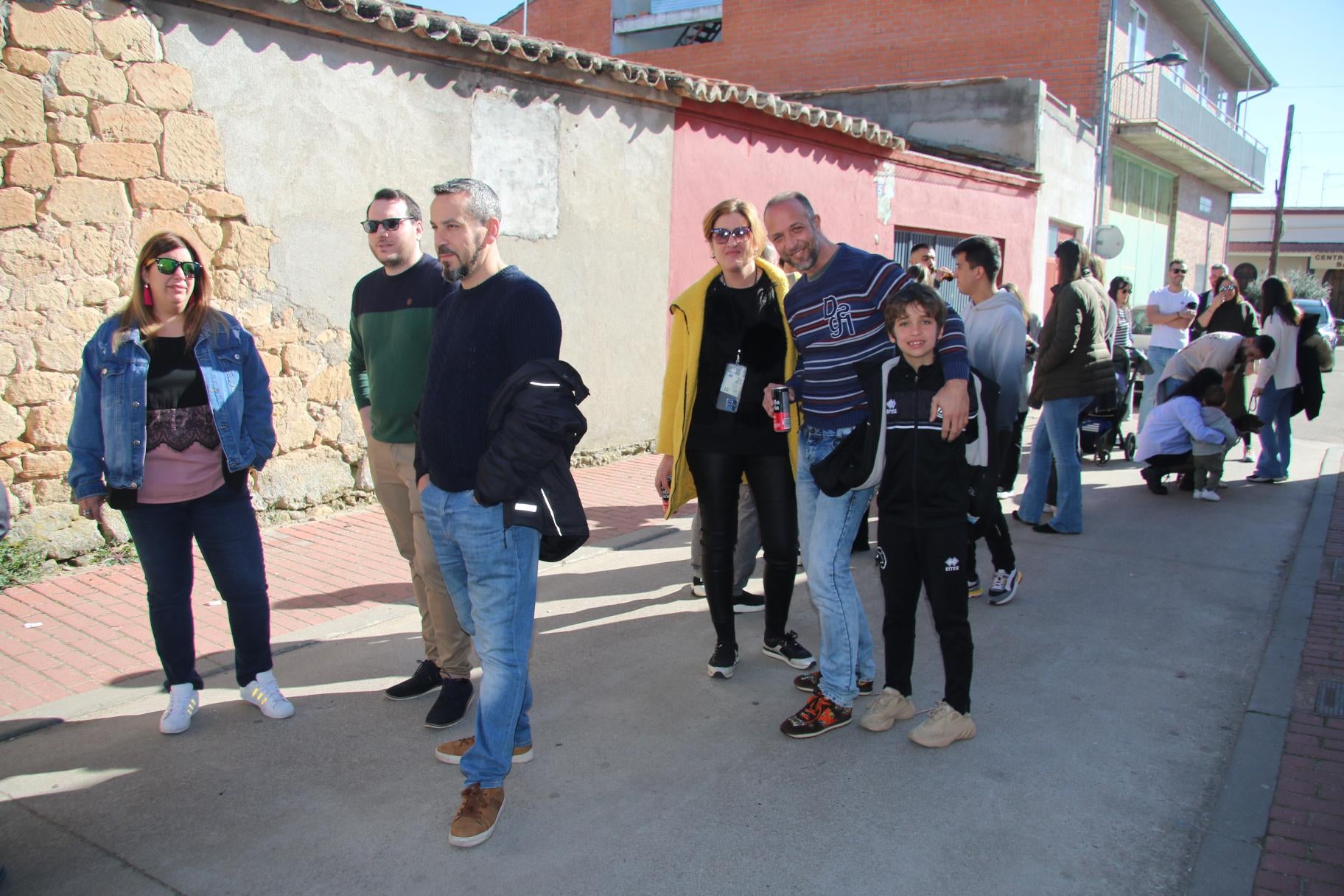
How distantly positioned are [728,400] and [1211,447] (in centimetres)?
573

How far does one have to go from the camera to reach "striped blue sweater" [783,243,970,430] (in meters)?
3.65

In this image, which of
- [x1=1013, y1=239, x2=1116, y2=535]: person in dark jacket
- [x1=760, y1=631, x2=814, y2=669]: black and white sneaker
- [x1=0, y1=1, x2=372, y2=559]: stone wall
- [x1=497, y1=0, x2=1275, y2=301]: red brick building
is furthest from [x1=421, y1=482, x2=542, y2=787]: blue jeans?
[x1=497, y1=0, x2=1275, y2=301]: red brick building

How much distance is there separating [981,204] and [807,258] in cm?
1214

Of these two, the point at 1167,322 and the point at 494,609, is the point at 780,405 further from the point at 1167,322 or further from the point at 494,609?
the point at 1167,322

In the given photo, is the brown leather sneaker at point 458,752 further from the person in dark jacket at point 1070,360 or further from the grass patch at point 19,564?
the person in dark jacket at point 1070,360

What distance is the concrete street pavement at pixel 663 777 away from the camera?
287 cm

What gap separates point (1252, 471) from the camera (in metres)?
9.20

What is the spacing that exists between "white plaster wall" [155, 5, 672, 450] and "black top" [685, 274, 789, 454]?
12.8 feet

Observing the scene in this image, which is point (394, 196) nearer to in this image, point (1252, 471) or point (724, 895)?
point (724, 895)

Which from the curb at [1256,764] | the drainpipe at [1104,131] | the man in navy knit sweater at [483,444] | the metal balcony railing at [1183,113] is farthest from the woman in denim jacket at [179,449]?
the metal balcony railing at [1183,113]

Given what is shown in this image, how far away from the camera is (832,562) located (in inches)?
145

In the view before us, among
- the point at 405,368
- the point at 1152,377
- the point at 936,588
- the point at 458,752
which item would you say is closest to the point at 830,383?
the point at 936,588

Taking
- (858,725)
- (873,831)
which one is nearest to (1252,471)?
(858,725)

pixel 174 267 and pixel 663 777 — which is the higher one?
pixel 174 267
